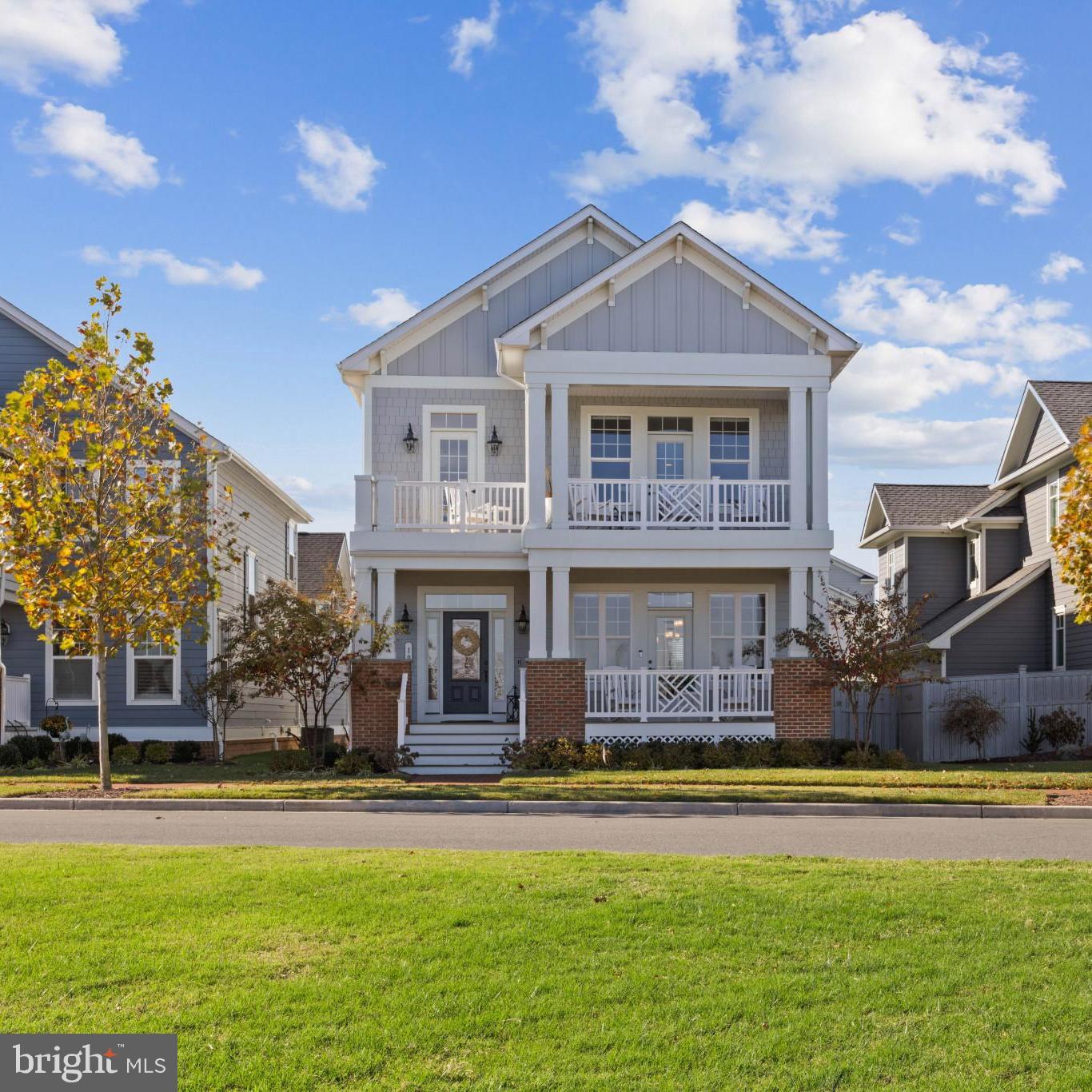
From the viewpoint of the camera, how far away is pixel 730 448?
26.5 metres

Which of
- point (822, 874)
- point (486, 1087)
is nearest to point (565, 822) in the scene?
point (822, 874)

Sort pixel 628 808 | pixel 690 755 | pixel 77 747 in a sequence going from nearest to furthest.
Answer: pixel 628 808
pixel 690 755
pixel 77 747

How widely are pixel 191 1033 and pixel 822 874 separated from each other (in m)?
5.03

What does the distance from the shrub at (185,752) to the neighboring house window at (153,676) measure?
110cm

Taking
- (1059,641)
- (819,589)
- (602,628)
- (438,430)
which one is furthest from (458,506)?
(1059,641)

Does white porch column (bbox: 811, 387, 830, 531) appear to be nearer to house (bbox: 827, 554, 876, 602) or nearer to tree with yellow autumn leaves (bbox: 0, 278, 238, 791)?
tree with yellow autumn leaves (bbox: 0, 278, 238, 791)

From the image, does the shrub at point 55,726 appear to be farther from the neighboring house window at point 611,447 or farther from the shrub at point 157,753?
the neighboring house window at point 611,447

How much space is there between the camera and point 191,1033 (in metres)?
5.71

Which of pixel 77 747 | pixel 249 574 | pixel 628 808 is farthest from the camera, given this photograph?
pixel 249 574

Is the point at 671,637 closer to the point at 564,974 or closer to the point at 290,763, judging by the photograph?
the point at 290,763

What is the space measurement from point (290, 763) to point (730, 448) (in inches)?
428

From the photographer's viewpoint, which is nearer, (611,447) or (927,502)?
(611,447)

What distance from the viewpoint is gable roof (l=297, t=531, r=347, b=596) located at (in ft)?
129

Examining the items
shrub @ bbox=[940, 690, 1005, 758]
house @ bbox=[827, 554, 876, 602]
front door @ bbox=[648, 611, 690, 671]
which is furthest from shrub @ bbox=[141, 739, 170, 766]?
house @ bbox=[827, 554, 876, 602]
